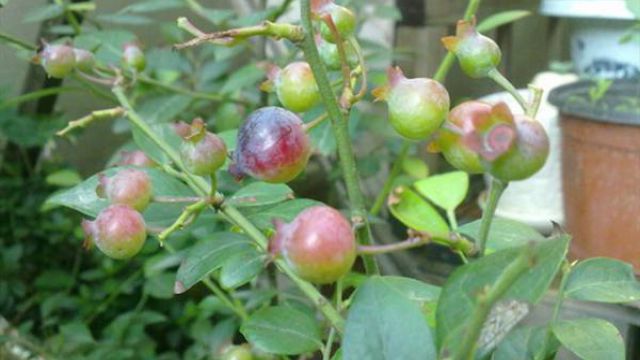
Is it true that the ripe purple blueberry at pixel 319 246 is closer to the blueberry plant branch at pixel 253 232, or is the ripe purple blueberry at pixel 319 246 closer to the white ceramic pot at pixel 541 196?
the blueberry plant branch at pixel 253 232

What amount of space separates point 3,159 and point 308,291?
3.61ft

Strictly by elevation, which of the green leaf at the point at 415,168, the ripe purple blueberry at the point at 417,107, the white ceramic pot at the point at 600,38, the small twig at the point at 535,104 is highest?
the ripe purple blueberry at the point at 417,107

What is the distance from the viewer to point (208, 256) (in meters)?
0.41

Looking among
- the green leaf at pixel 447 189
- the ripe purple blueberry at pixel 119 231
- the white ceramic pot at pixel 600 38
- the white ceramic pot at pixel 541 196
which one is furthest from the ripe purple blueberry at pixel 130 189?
the white ceramic pot at pixel 600 38

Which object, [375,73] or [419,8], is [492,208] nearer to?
[375,73]

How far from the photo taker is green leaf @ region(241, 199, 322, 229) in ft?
1.42

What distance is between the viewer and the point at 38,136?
1.16 m

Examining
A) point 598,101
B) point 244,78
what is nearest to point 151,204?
point 244,78

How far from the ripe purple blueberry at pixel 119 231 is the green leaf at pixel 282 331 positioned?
82mm

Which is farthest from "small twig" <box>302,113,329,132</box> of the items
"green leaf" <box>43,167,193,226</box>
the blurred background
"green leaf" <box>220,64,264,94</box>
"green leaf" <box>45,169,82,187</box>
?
"green leaf" <box>45,169,82,187</box>

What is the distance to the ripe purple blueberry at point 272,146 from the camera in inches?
12.0

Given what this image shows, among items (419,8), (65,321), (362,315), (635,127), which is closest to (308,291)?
(362,315)

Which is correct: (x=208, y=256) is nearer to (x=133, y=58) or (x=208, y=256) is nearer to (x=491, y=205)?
(x=491, y=205)

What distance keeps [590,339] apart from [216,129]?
0.76 m
